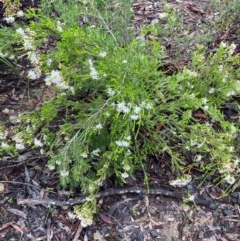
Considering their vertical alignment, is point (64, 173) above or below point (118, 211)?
above

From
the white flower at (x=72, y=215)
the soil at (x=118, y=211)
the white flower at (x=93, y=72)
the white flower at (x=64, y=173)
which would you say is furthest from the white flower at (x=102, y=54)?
the white flower at (x=72, y=215)

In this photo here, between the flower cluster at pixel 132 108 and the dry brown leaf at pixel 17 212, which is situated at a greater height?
the flower cluster at pixel 132 108

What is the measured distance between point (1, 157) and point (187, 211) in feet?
4.50

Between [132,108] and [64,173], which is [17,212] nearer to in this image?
[64,173]

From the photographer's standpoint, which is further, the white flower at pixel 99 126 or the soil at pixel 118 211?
the soil at pixel 118 211

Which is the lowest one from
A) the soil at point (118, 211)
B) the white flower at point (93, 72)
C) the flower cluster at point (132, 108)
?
the soil at point (118, 211)

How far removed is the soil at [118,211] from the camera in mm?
2787

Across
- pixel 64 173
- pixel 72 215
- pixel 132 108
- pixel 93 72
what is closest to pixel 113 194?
pixel 72 215

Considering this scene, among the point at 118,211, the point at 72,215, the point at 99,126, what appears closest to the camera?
the point at 99,126

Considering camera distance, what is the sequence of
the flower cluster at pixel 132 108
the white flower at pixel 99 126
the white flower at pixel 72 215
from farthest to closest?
the white flower at pixel 72 215, the white flower at pixel 99 126, the flower cluster at pixel 132 108

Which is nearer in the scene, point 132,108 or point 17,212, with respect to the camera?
point 132,108

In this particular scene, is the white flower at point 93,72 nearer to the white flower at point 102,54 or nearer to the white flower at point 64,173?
the white flower at point 102,54

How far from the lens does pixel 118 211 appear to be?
2.88 meters

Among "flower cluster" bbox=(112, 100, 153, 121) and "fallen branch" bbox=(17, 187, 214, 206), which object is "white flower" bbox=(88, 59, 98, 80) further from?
"fallen branch" bbox=(17, 187, 214, 206)
